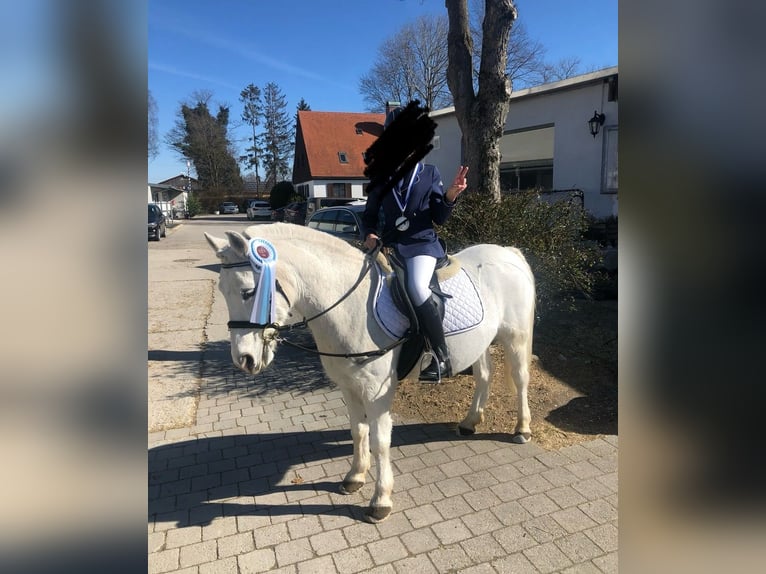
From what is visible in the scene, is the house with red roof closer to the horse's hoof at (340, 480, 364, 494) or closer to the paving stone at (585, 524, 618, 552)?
the horse's hoof at (340, 480, 364, 494)

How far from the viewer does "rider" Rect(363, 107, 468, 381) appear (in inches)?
118

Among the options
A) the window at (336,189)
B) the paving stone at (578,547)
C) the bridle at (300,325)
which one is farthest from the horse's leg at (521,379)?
the window at (336,189)

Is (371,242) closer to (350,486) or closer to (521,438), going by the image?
(350,486)

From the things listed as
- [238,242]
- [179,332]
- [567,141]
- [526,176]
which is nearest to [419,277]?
[238,242]

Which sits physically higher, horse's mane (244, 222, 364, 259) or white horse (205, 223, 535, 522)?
horse's mane (244, 222, 364, 259)

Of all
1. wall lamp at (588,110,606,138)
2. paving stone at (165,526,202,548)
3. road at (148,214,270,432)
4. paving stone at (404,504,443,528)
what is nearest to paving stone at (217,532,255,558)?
paving stone at (165,526,202,548)

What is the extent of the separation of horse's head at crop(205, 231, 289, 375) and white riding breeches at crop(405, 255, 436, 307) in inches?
35.9

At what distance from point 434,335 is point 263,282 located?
4.00 ft

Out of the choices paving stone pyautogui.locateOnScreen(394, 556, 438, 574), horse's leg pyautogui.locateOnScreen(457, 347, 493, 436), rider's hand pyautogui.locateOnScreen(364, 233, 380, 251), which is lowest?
paving stone pyautogui.locateOnScreen(394, 556, 438, 574)

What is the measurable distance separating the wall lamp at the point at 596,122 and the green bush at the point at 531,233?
529 cm

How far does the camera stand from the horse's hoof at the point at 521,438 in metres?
3.97

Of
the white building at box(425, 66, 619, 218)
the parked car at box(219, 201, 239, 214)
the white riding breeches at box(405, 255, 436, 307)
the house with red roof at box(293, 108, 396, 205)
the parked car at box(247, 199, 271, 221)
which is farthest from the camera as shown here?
the parked car at box(219, 201, 239, 214)
